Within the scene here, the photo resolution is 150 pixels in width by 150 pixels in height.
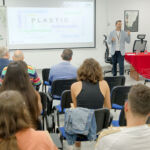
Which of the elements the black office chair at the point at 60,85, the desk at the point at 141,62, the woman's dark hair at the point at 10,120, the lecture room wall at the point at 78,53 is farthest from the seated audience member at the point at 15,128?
the lecture room wall at the point at 78,53

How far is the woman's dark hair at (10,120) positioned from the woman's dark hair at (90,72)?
4.44 ft

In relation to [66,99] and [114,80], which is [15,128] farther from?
[114,80]

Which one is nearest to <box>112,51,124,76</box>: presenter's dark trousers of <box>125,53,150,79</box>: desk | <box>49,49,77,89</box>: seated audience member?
<box>125,53,150,79</box>: desk

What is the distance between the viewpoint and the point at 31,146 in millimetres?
Answer: 1222

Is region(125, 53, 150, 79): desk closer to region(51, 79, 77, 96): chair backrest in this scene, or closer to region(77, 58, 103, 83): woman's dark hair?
region(51, 79, 77, 96): chair backrest

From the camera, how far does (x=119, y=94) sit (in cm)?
301

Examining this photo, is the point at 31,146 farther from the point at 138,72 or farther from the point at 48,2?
the point at 48,2

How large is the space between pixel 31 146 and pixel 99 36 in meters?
6.50

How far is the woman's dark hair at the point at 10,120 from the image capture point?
1.14 m

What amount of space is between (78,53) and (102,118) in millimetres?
5340

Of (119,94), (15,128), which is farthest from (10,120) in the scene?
(119,94)

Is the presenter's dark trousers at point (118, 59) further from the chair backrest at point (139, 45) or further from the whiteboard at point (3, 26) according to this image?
the whiteboard at point (3, 26)

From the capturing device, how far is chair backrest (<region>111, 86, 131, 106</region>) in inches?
116

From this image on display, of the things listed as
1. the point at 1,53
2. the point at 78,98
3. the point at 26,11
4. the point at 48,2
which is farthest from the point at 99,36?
the point at 78,98
